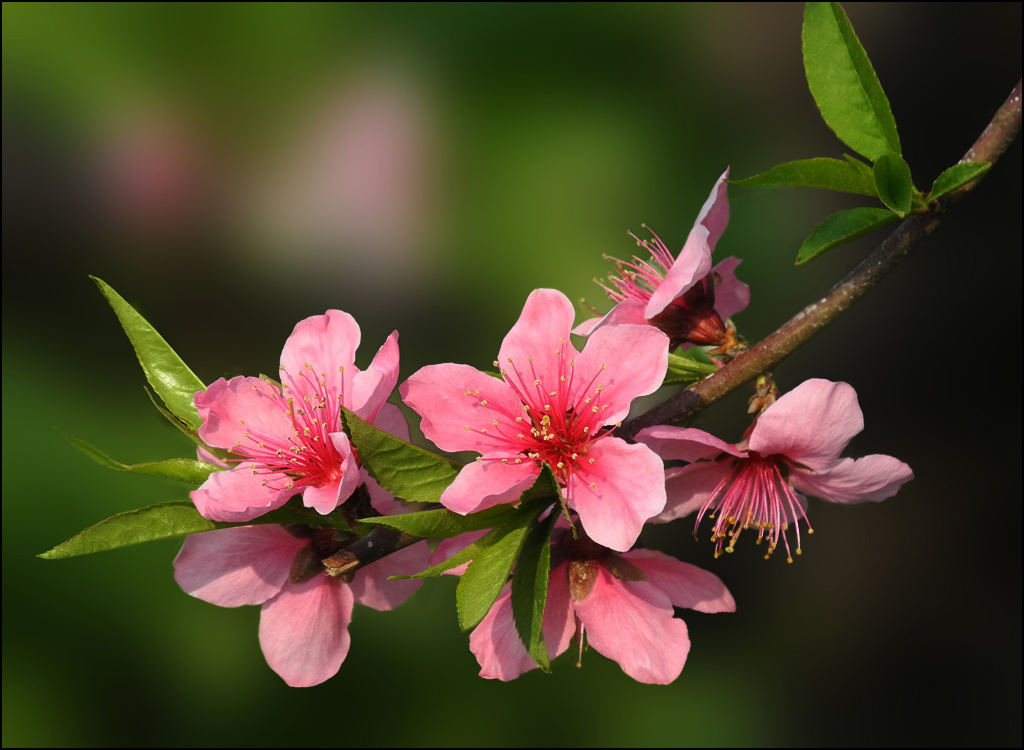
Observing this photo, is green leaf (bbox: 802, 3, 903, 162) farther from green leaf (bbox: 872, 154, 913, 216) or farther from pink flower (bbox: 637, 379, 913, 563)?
pink flower (bbox: 637, 379, 913, 563)

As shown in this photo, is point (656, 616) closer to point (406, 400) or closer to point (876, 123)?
point (406, 400)

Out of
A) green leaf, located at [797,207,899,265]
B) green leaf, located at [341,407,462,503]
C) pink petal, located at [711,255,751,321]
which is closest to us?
green leaf, located at [341,407,462,503]

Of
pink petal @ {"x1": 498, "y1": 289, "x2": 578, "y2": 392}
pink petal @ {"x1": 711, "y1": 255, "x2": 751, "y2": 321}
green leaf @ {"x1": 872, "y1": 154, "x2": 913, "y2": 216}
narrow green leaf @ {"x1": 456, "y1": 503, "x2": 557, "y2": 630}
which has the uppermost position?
green leaf @ {"x1": 872, "y1": 154, "x2": 913, "y2": 216}

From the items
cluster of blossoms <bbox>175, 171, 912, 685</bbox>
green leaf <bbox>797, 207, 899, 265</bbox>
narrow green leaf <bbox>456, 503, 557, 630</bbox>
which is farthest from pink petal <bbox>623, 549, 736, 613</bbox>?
green leaf <bbox>797, 207, 899, 265</bbox>

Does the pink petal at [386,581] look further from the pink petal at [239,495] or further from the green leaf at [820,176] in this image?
the green leaf at [820,176]

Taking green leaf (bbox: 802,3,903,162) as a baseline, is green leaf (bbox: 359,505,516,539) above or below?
below

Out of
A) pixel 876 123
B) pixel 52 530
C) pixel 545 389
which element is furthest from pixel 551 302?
pixel 52 530

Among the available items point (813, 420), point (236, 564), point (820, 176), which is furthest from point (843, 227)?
point (236, 564)

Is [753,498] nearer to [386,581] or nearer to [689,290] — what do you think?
[689,290]
